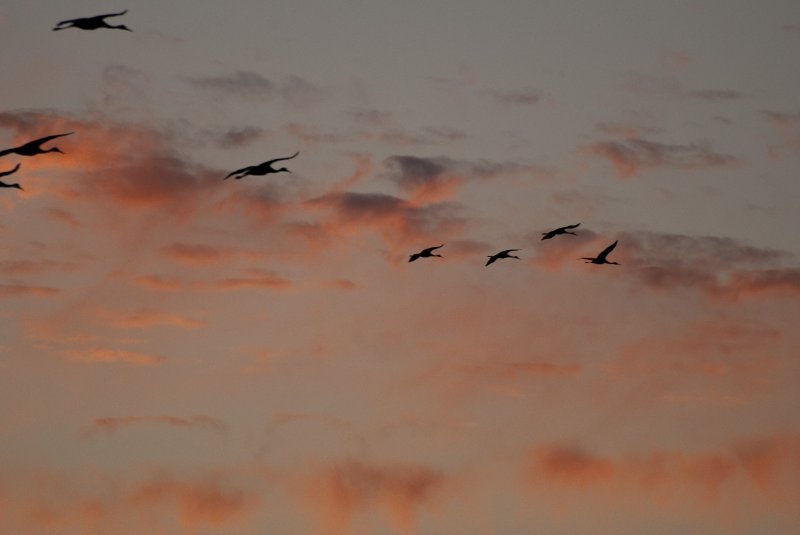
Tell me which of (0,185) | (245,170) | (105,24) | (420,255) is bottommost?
(420,255)

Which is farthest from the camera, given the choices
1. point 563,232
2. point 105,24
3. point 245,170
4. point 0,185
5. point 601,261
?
point 601,261

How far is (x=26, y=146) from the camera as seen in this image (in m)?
82.7

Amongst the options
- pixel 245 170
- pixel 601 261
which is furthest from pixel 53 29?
pixel 601 261

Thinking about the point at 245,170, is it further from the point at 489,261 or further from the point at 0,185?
the point at 489,261

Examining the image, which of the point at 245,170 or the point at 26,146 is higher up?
the point at 26,146

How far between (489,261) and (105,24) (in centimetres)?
4882

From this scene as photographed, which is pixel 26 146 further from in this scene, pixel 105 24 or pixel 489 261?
pixel 489 261

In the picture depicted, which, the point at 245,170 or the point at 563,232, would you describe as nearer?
the point at 245,170

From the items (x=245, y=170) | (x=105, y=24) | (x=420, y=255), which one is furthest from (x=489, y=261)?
(x=105, y=24)

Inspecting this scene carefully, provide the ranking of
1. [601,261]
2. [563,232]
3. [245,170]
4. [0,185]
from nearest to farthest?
[0,185] < [245,170] < [563,232] < [601,261]

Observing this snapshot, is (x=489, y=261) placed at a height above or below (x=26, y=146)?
below

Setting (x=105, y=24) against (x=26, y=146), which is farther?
(x=105, y=24)

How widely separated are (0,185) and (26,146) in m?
3.59

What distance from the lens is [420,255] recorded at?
13238 cm
